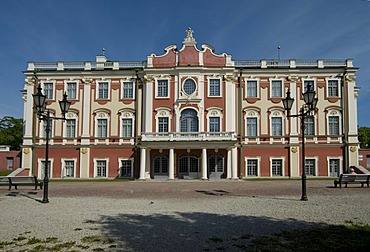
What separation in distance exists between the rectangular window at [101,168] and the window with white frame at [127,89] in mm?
6611

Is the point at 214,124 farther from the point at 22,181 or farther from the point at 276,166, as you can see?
the point at 22,181

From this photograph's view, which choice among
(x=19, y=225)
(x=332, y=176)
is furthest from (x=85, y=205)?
(x=332, y=176)

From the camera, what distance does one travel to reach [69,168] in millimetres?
31547

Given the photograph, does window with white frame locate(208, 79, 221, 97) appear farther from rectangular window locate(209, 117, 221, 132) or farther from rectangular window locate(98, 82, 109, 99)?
rectangular window locate(98, 82, 109, 99)

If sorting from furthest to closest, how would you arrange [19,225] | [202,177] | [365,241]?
[202,177] < [19,225] < [365,241]

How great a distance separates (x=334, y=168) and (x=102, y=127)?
22357mm

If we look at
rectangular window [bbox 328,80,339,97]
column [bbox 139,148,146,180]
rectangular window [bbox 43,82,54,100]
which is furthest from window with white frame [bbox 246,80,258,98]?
rectangular window [bbox 43,82,54,100]

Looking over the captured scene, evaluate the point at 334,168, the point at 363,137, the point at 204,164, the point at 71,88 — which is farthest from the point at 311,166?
the point at 363,137

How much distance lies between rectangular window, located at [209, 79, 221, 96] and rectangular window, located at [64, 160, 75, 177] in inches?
584

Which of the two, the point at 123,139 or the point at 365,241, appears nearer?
the point at 365,241

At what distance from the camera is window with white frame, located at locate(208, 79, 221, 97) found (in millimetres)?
30922

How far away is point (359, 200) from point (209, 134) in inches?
675

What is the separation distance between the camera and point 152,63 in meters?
31.3

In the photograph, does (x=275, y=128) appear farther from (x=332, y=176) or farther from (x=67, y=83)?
(x=67, y=83)
